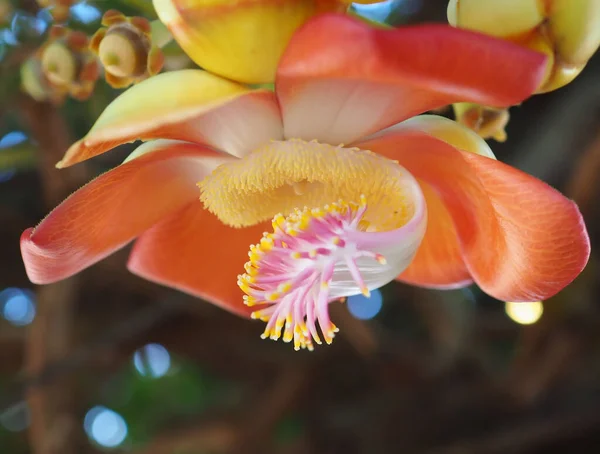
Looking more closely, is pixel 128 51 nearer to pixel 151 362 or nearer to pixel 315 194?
pixel 315 194

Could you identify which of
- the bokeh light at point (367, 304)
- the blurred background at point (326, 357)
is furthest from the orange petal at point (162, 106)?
the bokeh light at point (367, 304)

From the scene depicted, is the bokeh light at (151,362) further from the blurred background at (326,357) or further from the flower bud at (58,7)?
the flower bud at (58,7)

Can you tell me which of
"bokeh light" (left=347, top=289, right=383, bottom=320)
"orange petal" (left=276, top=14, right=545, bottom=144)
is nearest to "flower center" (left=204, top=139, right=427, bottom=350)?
"orange petal" (left=276, top=14, right=545, bottom=144)

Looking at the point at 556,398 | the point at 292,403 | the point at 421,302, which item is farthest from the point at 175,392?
the point at 556,398

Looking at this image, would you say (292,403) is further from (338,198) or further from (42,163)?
(338,198)

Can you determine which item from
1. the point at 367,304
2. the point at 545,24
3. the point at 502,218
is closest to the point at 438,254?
the point at 502,218

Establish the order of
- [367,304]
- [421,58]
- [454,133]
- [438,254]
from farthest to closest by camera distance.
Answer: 1. [367,304]
2. [438,254]
3. [454,133]
4. [421,58]

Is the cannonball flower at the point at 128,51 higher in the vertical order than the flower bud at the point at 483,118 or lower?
higher
